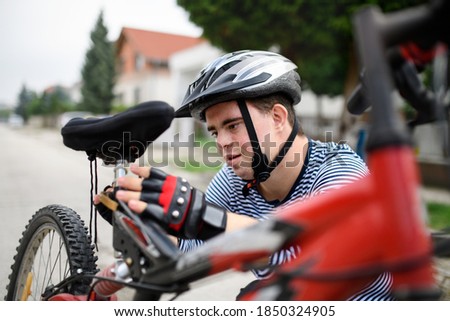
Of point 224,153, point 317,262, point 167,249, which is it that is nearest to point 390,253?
point 317,262

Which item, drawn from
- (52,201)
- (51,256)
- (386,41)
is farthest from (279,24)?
(386,41)

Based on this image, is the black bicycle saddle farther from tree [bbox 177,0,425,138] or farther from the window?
the window

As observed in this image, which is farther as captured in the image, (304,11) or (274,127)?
(304,11)

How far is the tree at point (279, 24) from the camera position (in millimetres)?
8281

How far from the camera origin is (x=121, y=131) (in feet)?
4.05

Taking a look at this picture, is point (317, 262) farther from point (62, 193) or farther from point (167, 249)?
point (62, 193)

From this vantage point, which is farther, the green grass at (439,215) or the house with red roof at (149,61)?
the house with red roof at (149,61)

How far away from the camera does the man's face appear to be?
5.91 ft

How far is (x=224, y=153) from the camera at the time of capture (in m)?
1.85

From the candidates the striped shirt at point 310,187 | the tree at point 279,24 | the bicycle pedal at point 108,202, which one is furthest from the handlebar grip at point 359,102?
the tree at point 279,24

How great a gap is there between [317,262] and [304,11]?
339 inches

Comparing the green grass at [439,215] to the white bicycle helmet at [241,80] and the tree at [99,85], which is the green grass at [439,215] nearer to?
the white bicycle helmet at [241,80]

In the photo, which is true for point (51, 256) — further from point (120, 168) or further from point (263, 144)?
point (263, 144)

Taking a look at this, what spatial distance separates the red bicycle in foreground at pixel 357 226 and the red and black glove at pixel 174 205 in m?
0.05
